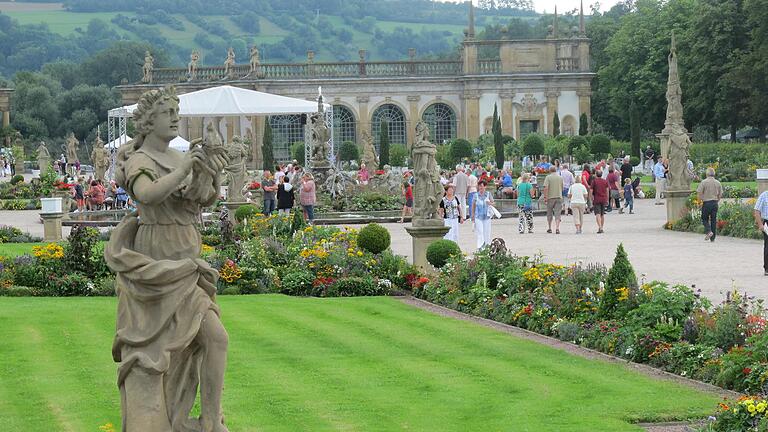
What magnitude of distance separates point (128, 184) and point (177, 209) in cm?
30

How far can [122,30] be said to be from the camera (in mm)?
158750

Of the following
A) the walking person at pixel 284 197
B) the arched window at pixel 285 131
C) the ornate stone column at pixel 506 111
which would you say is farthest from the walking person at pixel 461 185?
the arched window at pixel 285 131

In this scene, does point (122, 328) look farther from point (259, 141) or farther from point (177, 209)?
point (259, 141)

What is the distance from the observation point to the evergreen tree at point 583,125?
64.8 metres

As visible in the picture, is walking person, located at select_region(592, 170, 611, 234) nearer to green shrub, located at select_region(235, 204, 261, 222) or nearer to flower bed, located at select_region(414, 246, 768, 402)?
green shrub, located at select_region(235, 204, 261, 222)

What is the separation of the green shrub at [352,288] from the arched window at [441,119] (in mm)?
51531

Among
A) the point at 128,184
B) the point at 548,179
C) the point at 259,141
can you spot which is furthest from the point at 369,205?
the point at 259,141

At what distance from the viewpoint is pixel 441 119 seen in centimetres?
7012

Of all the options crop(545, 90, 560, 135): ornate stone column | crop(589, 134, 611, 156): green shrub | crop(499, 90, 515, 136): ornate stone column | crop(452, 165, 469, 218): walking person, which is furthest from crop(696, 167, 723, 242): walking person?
crop(545, 90, 560, 135): ornate stone column

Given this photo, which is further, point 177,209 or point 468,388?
point 468,388

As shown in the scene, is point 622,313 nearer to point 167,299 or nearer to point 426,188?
point 426,188

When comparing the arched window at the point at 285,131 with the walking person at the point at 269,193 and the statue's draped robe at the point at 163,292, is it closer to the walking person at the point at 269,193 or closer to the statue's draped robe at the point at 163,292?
the walking person at the point at 269,193

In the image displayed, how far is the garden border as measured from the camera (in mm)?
11547

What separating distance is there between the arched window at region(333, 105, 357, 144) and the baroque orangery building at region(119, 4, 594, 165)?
0.05 meters
